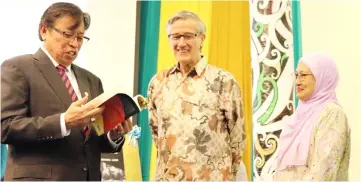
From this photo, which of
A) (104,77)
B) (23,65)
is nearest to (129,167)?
(104,77)

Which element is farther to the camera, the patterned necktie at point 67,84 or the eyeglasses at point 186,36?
the eyeglasses at point 186,36

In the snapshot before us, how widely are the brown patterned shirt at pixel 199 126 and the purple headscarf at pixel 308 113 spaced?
0.84 ft

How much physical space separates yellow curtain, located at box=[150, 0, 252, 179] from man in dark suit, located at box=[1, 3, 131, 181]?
151cm

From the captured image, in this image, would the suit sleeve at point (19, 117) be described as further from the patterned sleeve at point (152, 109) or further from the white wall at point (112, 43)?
the white wall at point (112, 43)

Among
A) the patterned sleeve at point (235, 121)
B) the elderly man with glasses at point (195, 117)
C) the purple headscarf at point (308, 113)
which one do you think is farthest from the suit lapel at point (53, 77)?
the purple headscarf at point (308, 113)

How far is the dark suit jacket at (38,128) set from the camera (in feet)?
5.79

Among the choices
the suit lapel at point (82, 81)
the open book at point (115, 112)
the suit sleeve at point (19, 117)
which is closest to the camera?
the suit sleeve at point (19, 117)

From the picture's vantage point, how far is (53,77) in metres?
1.89

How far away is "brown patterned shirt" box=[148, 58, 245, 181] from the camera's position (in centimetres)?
224

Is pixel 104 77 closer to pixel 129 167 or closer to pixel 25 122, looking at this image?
pixel 129 167

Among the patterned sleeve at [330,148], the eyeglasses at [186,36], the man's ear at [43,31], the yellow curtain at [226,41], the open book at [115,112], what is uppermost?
the yellow curtain at [226,41]

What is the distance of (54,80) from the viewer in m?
1.88

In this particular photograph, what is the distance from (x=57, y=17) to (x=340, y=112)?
1348 mm

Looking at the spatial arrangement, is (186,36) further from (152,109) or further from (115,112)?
(115,112)
